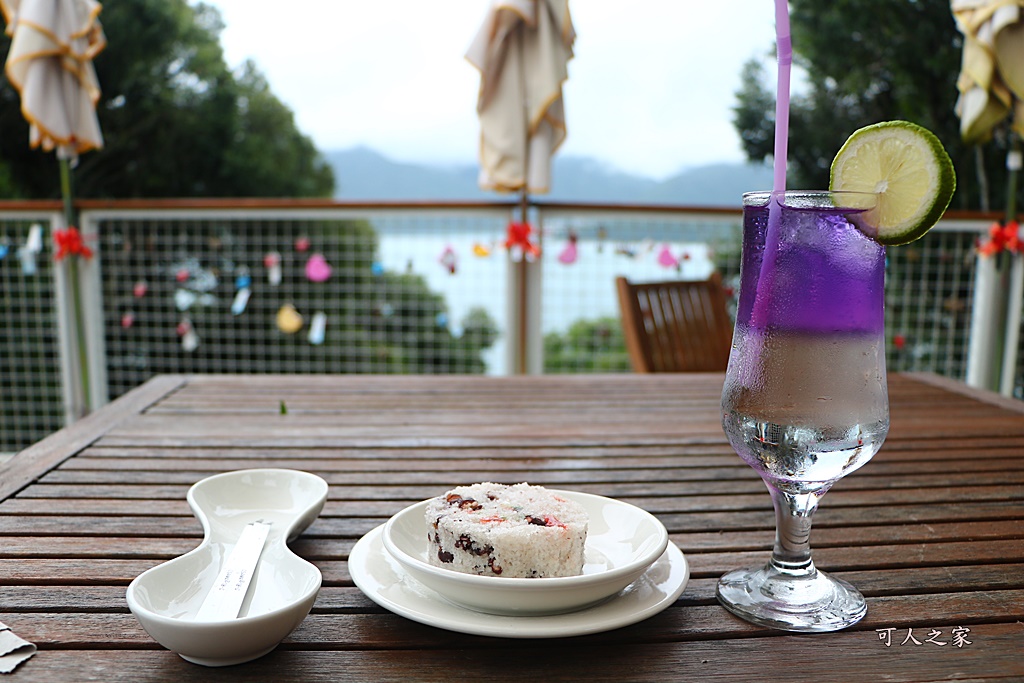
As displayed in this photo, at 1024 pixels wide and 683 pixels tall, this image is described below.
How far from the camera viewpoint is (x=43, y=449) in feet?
3.68

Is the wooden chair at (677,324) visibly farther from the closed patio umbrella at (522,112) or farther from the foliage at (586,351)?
the foliage at (586,351)

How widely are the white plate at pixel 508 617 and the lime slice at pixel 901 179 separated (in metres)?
0.34

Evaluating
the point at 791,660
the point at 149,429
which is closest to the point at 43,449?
the point at 149,429

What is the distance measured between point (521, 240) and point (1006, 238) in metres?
2.05

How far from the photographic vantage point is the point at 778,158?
2.24 ft

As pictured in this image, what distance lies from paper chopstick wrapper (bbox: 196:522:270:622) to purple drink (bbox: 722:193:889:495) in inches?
17.4

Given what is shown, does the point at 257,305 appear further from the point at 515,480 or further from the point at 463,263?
the point at 515,480

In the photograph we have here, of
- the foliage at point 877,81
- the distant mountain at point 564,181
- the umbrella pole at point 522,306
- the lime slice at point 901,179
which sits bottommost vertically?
the umbrella pole at point 522,306

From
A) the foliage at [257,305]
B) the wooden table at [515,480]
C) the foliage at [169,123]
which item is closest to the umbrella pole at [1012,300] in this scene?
the wooden table at [515,480]

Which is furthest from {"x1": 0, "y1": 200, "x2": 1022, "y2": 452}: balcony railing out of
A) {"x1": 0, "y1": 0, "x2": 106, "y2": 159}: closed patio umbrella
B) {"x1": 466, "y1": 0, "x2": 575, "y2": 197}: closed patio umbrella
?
{"x1": 0, "y1": 0, "x2": 106, "y2": 159}: closed patio umbrella

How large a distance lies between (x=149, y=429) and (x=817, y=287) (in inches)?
41.3

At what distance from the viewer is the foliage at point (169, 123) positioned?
6.97 m

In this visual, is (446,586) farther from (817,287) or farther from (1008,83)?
(1008,83)

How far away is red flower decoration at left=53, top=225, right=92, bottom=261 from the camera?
3215mm
